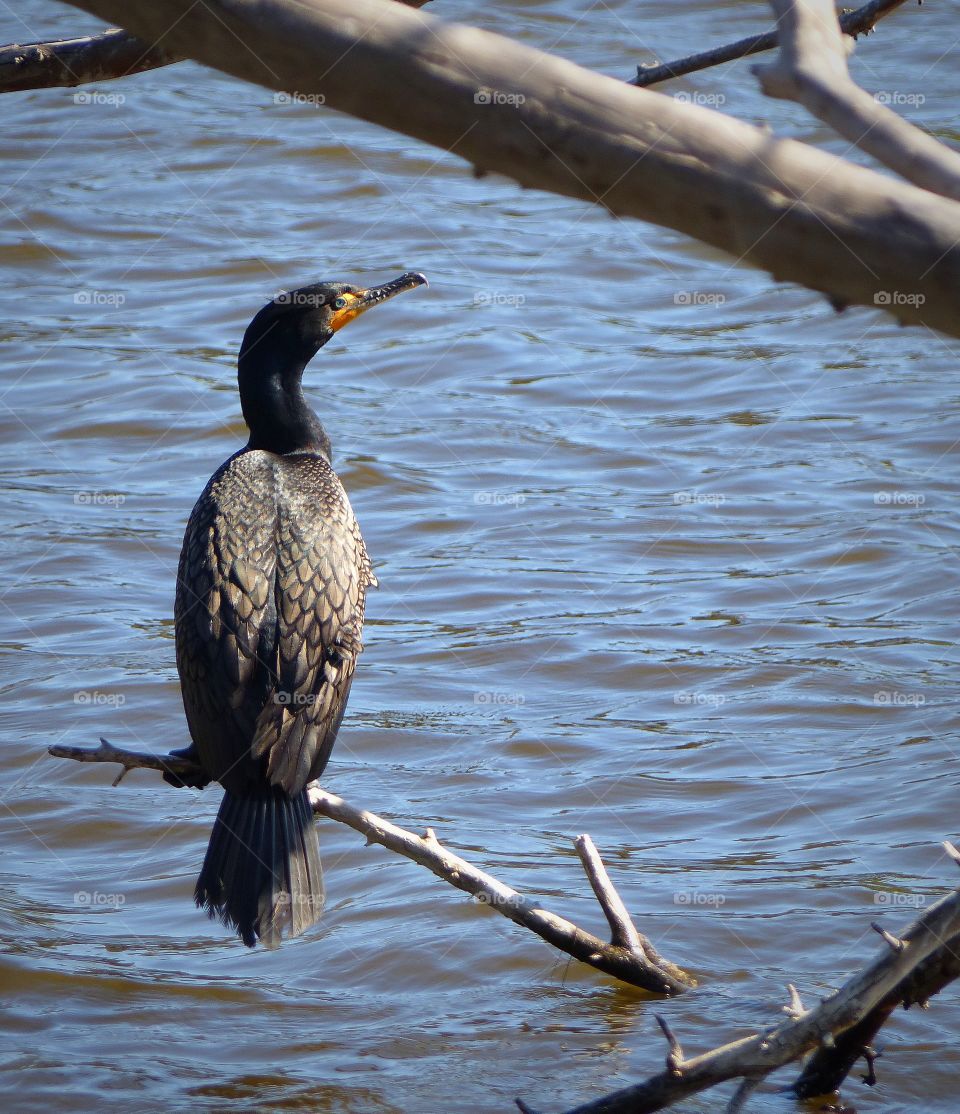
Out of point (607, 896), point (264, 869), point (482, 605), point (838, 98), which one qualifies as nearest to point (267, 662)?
point (264, 869)

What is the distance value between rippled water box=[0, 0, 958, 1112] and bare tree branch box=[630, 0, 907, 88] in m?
2.54

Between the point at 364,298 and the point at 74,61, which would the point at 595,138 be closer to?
the point at 74,61

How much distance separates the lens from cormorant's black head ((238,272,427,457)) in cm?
468

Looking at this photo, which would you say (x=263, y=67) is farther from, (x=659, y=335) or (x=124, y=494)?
(x=659, y=335)

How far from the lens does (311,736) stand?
3.85m

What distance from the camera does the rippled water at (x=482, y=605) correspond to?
14.8 feet

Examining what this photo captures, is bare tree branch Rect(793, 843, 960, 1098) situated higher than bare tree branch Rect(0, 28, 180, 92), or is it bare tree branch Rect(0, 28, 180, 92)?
bare tree branch Rect(0, 28, 180, 92)

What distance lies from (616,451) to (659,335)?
1.68 meters

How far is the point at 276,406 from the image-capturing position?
15.6ft

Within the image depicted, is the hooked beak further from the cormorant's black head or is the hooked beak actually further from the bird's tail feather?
the bird's tail feather

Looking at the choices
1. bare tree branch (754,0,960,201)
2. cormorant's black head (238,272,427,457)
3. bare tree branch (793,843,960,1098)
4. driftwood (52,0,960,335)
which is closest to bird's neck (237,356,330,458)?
cormorant's black head (238,272,427,457)

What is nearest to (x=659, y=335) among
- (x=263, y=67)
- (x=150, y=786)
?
(x=150, y=786)

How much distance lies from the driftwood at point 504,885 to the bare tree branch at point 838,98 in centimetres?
222

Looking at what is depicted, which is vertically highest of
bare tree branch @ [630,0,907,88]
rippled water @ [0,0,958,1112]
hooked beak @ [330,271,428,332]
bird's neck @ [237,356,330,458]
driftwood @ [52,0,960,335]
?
bare tree branch @ [630,0,907,88]
